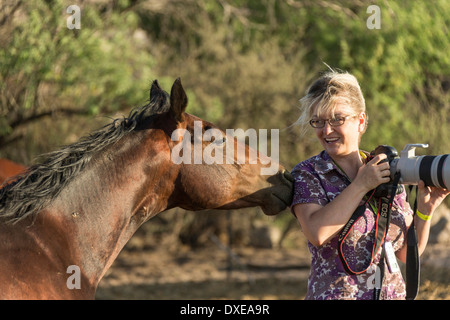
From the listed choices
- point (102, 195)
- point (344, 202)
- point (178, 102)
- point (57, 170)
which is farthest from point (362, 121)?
point (57, 170)

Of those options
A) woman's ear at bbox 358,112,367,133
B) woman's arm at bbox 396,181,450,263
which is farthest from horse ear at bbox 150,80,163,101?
woman's arm at bbox 396,181,450,263

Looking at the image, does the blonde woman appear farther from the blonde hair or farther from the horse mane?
the horse mane

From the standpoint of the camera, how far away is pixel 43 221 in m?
2.90

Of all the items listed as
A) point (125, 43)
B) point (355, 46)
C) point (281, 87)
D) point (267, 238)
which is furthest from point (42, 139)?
point (355, 46)

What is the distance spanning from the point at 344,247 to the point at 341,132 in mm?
573

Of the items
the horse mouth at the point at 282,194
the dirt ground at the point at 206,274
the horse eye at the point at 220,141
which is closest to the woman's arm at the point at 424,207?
the horse mouth at the point at 282,194

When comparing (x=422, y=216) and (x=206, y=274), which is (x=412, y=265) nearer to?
(x=422, y=216)

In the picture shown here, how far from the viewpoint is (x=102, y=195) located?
303cm

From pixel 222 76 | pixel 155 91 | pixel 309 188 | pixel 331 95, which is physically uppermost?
pixel 222 76

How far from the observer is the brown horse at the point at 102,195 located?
279 centimetres

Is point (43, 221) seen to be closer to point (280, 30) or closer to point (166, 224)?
point (166, 224)

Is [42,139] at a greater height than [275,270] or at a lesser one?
greater
